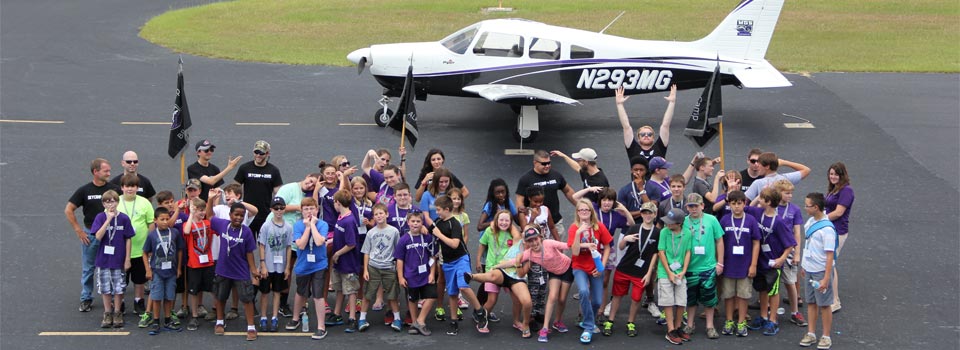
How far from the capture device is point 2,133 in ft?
60.8

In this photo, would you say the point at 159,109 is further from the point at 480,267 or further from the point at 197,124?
the point at 480,267

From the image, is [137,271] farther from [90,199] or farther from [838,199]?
[838,199]

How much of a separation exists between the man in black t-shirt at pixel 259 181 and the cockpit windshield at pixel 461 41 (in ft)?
25.6

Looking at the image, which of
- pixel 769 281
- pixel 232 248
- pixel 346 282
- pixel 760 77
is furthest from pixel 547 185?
pixel 760 77

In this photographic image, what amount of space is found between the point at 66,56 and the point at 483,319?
1940cm

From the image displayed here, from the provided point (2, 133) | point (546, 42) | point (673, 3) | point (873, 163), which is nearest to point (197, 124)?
point (2, 133)

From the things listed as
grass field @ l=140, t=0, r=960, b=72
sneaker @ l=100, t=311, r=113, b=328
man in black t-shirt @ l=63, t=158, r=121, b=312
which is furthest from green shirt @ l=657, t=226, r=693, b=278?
grass field @ l=140, t=0, r=960, b=72

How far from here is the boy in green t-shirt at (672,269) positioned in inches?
410

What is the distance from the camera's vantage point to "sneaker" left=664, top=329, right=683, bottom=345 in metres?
10.4

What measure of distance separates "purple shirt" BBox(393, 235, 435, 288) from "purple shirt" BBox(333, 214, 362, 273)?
1.49 ft

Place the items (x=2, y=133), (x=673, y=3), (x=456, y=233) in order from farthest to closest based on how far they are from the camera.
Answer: (x=673, y=3) → (x=2, y=133) → (x=456, y=233)

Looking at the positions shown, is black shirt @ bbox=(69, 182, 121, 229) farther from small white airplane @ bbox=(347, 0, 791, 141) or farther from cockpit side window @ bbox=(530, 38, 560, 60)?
cockpit side window @ bbox=(530, 38, 560, 60)

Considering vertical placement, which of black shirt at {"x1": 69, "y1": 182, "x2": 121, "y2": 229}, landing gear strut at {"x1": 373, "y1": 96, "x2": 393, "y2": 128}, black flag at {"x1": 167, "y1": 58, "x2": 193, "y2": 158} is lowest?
black shirt at {"x1": 69, "y1": 182, "x2": 121, "y2": 229}

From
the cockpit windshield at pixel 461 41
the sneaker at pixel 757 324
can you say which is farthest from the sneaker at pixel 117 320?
the cockpit windshield at pixel 461 41
